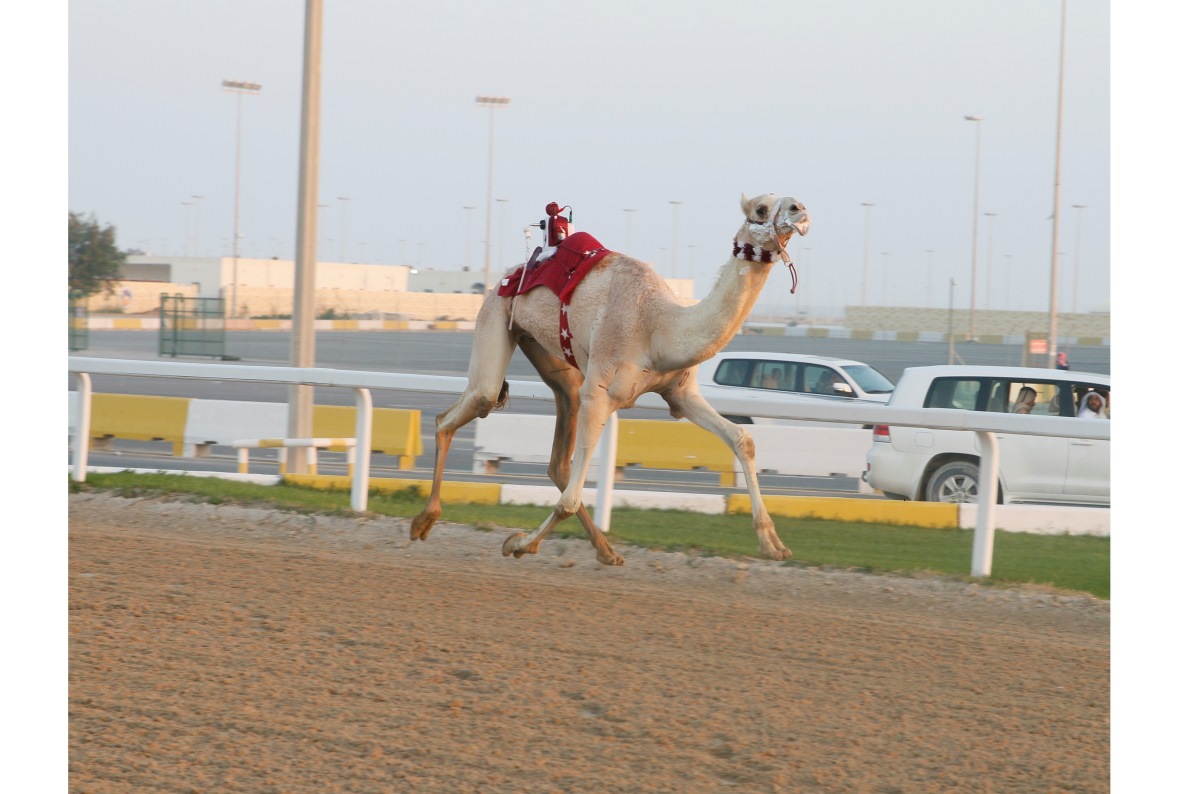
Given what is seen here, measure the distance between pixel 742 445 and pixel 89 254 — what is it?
58.1 meters

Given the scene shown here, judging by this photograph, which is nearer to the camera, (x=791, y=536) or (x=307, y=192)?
(x=791, y=536)

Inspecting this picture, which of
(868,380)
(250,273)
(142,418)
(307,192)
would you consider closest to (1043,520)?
(307,192)

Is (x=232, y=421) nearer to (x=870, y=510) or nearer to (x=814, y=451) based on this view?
(x=814, y=451)

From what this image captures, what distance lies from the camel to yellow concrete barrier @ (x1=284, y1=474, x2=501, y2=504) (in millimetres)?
4420

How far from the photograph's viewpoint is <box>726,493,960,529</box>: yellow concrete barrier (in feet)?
36.3

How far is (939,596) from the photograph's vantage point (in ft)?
26.5

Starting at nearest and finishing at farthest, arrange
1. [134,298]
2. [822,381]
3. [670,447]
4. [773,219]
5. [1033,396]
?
[773,219]
[1033,396]
[670,447]
[822,381]
[134,298]

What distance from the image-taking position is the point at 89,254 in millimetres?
59781

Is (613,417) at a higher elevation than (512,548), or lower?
higher

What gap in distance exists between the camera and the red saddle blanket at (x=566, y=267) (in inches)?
279

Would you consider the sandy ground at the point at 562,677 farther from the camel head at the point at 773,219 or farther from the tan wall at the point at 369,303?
the tan wall at the point at 369,303

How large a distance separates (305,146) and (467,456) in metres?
6.69

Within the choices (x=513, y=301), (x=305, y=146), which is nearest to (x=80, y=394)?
(x=305, y=146)

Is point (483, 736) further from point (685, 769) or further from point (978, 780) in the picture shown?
point (978, 780)
